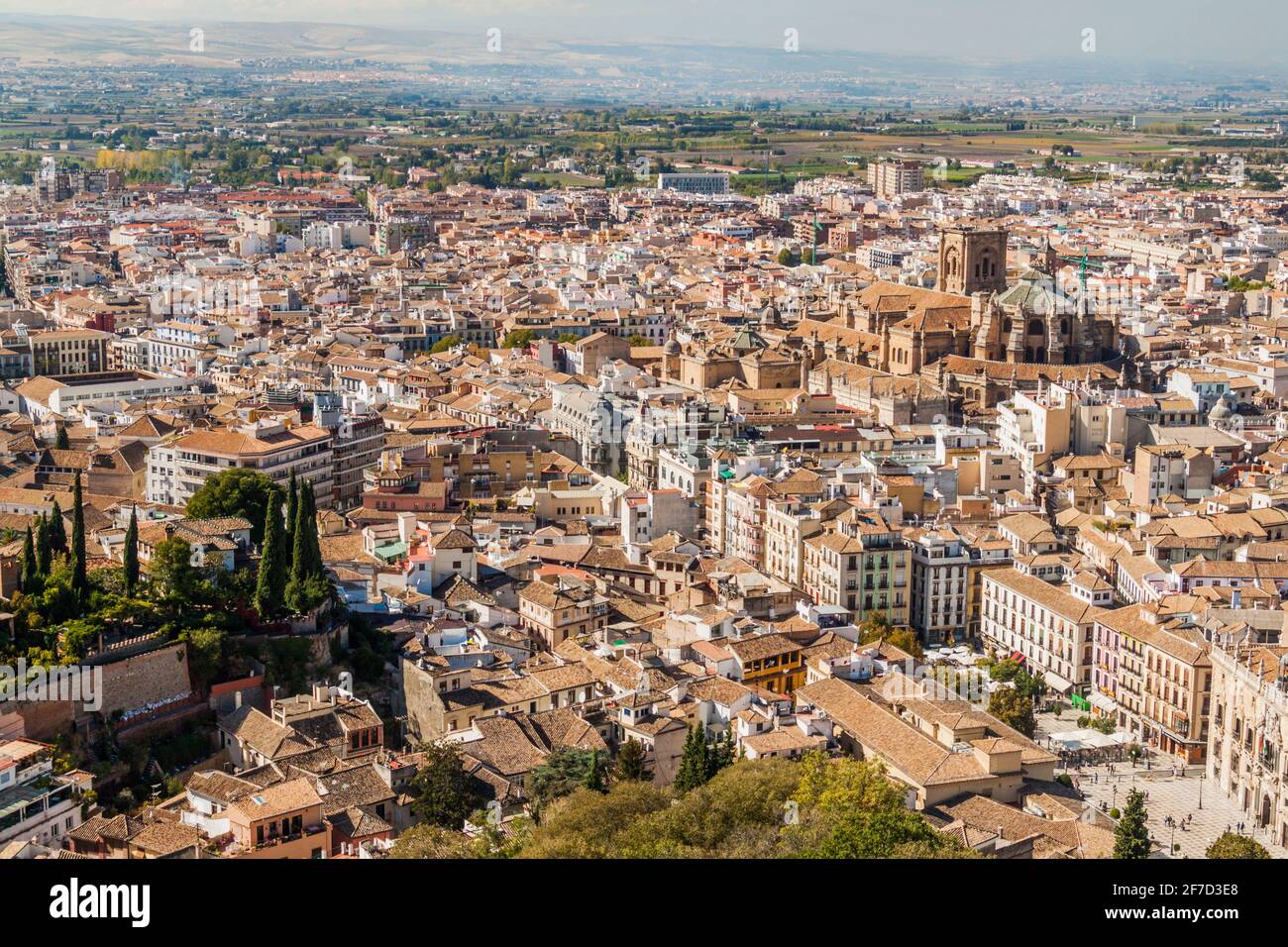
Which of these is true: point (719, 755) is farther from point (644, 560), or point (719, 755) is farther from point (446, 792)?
point (644, 560)

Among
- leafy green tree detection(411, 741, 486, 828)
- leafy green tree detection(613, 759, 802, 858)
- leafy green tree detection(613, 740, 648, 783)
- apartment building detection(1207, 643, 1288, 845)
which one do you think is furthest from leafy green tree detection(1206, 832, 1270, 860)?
leafy green tree detection(411, 741, 486, 828)

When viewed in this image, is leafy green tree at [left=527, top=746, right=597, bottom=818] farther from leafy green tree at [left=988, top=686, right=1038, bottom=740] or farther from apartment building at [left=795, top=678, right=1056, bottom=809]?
leafy green tree at [left=988, top=686, right=1038, bottom=740]

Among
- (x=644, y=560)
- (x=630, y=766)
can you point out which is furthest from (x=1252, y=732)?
(x=644, y=560)

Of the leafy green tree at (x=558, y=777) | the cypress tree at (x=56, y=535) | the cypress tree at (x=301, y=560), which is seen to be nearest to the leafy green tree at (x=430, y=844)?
the leafy green tree at (x=558, y=777)
